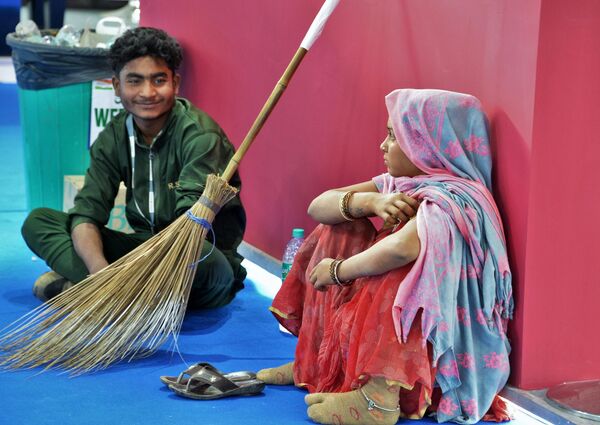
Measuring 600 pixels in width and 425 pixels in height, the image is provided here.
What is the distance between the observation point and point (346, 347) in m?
2.93

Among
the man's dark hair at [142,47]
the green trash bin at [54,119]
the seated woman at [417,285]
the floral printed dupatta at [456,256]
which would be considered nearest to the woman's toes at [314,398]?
the seated woman at [417,285]

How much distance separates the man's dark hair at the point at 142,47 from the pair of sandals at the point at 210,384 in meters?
1.42

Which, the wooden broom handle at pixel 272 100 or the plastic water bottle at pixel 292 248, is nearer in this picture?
the wooden broom handle at pixel 272 100

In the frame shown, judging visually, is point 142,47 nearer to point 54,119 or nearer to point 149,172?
point 149,172

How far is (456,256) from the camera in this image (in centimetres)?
289

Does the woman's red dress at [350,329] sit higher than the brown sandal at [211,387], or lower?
higher

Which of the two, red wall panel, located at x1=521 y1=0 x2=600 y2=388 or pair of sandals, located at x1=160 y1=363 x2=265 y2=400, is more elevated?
red wall panel, located at x1=521 y1=0 x2=600 y2=388

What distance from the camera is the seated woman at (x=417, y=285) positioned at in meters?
2.83

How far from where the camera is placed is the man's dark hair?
4.06 m

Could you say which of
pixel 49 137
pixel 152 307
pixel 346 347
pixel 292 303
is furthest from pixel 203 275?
pixel 49 137

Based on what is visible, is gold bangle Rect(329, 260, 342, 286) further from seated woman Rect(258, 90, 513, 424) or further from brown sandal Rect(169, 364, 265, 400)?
brown sandal Rect(169, 364, 265, 400)

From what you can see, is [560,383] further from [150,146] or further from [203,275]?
[150,146]

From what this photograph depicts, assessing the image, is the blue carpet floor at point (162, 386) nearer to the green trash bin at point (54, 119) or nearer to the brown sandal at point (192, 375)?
the brown sandal at point (192, 375)

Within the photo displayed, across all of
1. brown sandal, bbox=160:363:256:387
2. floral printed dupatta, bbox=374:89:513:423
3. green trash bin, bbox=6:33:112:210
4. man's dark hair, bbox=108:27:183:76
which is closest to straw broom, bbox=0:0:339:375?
brown sandal, bbox=160:363:256:387
